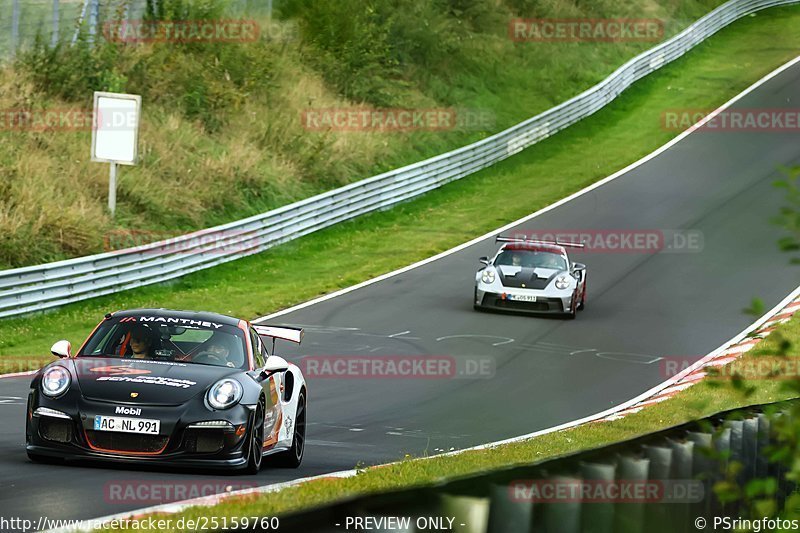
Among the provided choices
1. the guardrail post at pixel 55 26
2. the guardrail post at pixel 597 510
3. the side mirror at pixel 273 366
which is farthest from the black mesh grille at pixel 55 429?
the guardrail post at pixel 55 26

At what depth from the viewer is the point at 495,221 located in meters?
36.0

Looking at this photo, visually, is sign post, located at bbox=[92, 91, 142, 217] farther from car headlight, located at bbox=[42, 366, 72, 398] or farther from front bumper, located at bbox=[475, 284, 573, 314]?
car headlight, located at bbox=[42, 366, 72, 398]

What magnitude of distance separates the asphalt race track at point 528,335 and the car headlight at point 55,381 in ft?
1.95

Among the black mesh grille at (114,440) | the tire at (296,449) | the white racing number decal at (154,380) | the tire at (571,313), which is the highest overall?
the white racing number decal at (154,380)

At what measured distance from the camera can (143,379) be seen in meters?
10.2

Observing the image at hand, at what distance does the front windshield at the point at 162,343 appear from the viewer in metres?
11.0

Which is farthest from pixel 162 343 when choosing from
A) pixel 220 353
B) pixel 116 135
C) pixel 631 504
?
pixel 116 135

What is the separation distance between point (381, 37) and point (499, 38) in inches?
376

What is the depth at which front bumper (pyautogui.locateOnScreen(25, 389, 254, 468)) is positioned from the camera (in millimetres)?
9758

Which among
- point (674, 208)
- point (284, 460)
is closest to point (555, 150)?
point (674, 208)

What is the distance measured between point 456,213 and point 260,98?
804 cm

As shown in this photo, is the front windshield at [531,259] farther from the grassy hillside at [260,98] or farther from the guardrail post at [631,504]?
the guardrail post at [631,504]

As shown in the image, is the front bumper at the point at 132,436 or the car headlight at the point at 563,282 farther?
the car headlight at the point at 563,282

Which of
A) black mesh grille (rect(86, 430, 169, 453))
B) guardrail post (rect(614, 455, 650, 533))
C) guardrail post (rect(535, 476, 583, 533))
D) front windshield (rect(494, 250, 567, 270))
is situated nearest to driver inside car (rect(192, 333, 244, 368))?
black mesh grille (rect(86, 430, 169, 453))
